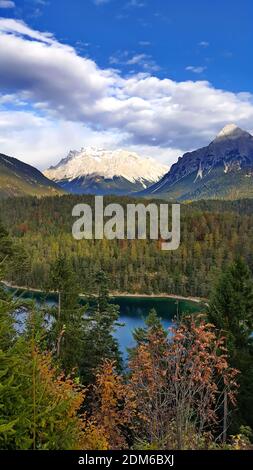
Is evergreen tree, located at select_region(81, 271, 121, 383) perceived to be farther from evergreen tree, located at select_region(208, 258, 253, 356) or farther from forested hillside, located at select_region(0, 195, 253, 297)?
forested hillside, located at select_region(0, 195, 253, 297)

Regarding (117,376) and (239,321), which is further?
(239,321)

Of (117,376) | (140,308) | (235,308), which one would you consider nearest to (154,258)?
(140,308)

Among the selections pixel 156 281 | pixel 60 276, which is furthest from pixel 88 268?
pixel 60 276

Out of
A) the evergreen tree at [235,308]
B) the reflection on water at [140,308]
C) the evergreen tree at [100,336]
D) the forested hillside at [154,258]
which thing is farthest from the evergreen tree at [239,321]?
the forested hillside at [154,258]

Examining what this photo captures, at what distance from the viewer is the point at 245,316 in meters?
25.7

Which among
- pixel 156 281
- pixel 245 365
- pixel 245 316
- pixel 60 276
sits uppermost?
pixel 60 276

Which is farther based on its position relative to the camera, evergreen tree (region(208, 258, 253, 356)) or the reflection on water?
the reflection on water

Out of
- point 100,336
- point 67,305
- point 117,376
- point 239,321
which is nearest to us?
point 117,376

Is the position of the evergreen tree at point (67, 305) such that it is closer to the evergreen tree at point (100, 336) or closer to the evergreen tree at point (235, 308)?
the evergreen tree at point (100, 336)

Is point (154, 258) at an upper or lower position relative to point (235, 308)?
lower

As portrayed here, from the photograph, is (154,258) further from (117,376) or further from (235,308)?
(117,376)

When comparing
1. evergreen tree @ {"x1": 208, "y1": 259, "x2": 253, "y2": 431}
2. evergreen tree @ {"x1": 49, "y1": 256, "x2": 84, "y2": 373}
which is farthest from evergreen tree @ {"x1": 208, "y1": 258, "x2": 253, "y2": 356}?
evergreen tree @ {"x1": 49, "y1": 256, "x2": 84, "y2": 373}

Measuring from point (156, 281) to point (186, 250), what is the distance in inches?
1082
